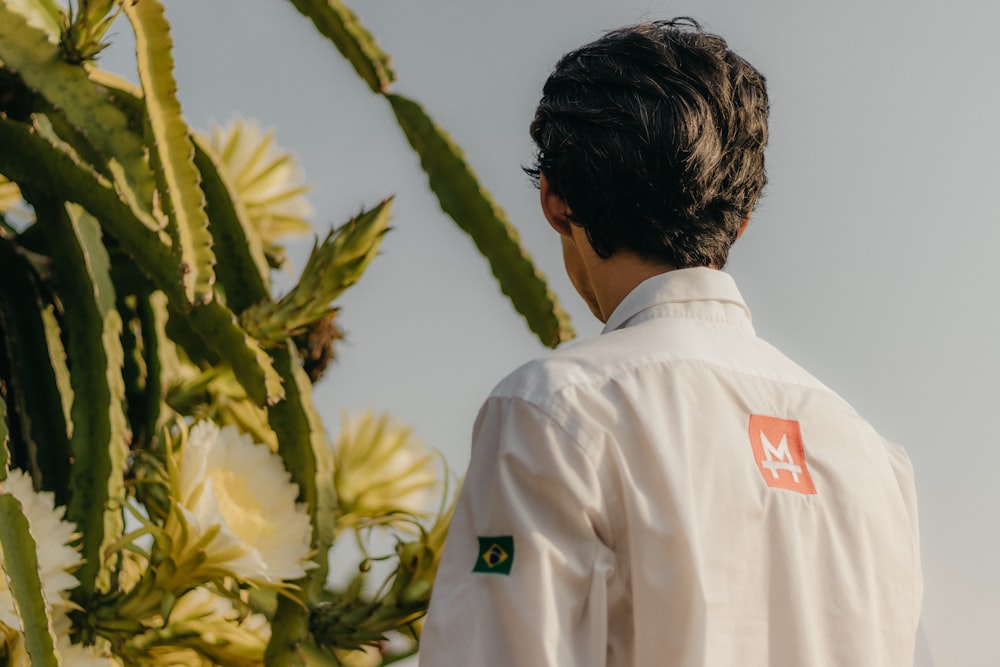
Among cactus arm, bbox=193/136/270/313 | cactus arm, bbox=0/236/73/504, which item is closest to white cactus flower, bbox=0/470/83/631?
cactus arm, bbox=0/236/73/504

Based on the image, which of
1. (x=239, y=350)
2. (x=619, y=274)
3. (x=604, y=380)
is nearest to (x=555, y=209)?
(x=619, y=274)

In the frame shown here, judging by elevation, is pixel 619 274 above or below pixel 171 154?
below

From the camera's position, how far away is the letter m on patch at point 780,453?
0.68 meters

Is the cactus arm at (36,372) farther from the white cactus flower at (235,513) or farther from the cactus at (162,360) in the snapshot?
the white cactus flower at (235,513)

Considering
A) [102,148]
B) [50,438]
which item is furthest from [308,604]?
[102,148]

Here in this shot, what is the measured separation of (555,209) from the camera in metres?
0.78

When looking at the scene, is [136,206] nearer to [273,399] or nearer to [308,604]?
[273,399]

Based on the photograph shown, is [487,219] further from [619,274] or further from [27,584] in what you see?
[27,584]

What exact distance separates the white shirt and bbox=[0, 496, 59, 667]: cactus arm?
0.28 m

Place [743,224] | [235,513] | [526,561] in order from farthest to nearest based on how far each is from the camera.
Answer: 1. [235,513]
2. [743,224]
3. [526,561]

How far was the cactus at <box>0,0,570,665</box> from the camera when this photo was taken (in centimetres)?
88

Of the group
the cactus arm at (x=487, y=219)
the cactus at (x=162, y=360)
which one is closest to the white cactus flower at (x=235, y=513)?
the cactus at (x=162, y=360)

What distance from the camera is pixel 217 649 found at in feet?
3.04

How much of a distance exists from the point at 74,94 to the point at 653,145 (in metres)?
0.49
